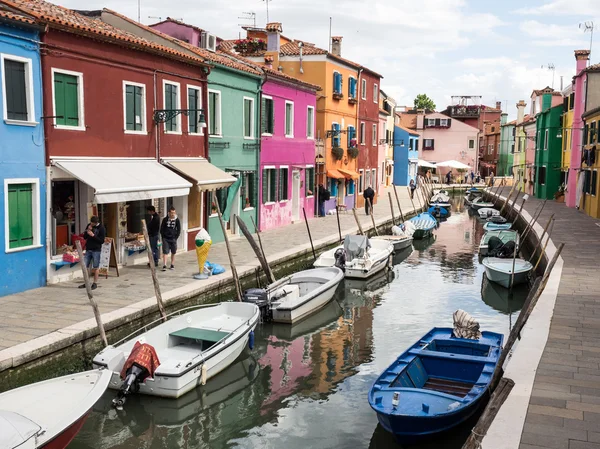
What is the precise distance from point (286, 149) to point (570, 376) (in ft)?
65.6

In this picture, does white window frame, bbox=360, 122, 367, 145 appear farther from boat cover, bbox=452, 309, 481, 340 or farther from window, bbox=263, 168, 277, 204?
boat cover, bbox=452, 309, 481, 340

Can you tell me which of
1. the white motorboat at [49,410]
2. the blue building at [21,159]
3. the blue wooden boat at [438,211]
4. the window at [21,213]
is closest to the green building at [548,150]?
the blue wooden boat at [438,211]

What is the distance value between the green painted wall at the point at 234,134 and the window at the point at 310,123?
6121 mm

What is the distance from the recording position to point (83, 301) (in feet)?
42.0

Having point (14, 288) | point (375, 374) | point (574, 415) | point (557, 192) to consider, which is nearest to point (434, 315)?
point (375, 374)

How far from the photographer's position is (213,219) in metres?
21.2

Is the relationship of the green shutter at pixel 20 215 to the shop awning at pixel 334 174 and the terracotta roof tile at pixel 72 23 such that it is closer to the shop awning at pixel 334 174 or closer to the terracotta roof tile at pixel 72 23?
the terracotta roof tile at pixel 72 23

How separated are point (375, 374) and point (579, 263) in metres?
9.42

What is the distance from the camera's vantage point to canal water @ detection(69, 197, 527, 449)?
920cm

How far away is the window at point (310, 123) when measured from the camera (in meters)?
30.3

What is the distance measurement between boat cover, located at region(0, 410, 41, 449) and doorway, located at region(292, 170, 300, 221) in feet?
72.0

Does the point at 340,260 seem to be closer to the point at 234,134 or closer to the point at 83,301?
the point at 234,134

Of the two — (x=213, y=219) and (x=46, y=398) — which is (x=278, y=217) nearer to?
(x=213, y=219)

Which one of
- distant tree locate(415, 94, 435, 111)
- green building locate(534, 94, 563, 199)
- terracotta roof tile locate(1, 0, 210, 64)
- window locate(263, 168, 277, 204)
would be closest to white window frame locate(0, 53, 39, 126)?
terracotta roof tile locate(1, 0, 210, 64)
